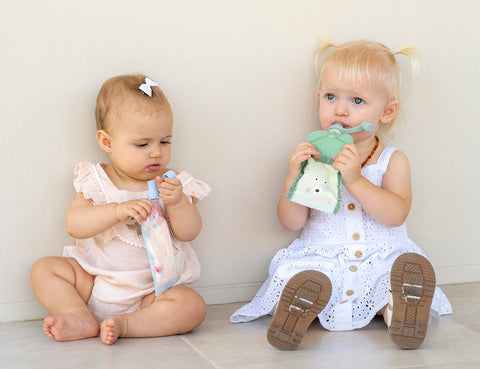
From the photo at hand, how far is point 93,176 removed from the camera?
1.50m

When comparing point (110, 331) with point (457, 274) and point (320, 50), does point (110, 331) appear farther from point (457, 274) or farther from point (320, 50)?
A: point (457, 274)

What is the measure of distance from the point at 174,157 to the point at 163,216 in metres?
0.20

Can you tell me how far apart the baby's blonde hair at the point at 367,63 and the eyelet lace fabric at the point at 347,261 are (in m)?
0.18

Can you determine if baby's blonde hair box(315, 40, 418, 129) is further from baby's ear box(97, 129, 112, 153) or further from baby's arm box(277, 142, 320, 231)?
baby's ear box(97, 129, 112, 153)

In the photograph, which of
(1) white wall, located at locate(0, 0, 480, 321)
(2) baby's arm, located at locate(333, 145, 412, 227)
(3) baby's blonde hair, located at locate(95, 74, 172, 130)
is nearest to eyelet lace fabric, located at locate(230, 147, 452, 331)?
(2) baby's arm, located at locate(333, 145, 412, 227)

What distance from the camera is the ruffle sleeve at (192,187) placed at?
1564mm

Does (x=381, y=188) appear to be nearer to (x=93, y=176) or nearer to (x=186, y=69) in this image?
(x=186, y=69)

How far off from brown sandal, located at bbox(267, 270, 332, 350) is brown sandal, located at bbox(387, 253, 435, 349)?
14 centimetres

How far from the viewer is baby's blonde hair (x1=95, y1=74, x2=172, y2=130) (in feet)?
4.82

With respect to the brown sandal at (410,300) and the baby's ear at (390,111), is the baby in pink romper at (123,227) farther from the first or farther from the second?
the baby's ear at (390,111)

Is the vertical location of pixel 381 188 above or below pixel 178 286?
above

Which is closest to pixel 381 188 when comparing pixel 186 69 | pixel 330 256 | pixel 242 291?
pixel 330 256

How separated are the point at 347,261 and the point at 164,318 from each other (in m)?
0.47

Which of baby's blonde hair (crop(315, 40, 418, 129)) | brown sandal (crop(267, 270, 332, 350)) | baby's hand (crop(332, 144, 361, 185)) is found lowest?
brown sandal (crop(267, 270, 332, 350))
